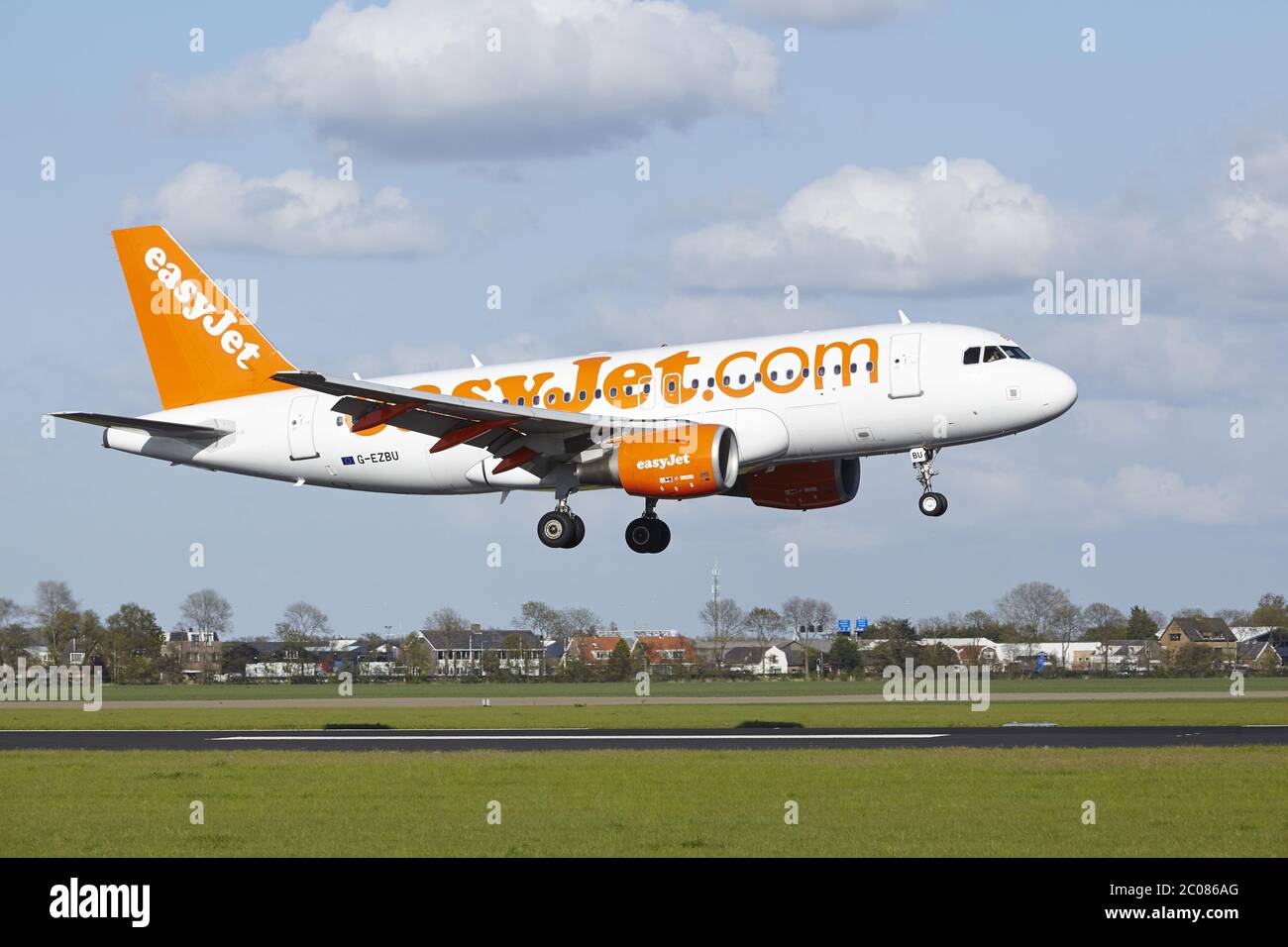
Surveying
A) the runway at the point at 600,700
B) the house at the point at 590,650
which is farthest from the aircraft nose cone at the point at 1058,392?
the house at the point at 590,650

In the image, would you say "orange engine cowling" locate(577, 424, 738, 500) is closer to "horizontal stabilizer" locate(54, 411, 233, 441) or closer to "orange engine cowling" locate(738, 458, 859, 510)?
"orange engine cowling" locate(738, 458, 859, 510)

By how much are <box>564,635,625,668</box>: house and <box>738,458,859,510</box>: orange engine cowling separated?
223ft

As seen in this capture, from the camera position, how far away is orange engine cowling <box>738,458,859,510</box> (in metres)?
47.3

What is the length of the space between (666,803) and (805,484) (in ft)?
64.5

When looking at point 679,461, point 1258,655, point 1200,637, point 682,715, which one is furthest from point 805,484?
point 1200,637

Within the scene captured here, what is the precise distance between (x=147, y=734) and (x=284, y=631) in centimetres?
8479

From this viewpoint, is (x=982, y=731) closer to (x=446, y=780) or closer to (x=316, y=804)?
(x=446, y=780)

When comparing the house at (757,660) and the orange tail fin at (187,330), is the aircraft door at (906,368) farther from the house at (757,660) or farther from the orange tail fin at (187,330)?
the house at (757,660)

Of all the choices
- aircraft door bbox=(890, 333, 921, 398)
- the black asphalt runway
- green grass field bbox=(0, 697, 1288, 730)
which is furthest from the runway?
aircraft door bbox=(890, 333, 921, 398)

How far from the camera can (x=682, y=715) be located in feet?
203

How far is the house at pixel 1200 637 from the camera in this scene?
4845 inches

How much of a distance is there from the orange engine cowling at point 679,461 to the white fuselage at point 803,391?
2.37 ft

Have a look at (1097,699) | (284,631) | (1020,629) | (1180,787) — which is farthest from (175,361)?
(1020,629)

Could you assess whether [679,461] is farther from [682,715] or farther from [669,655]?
[669,655]
